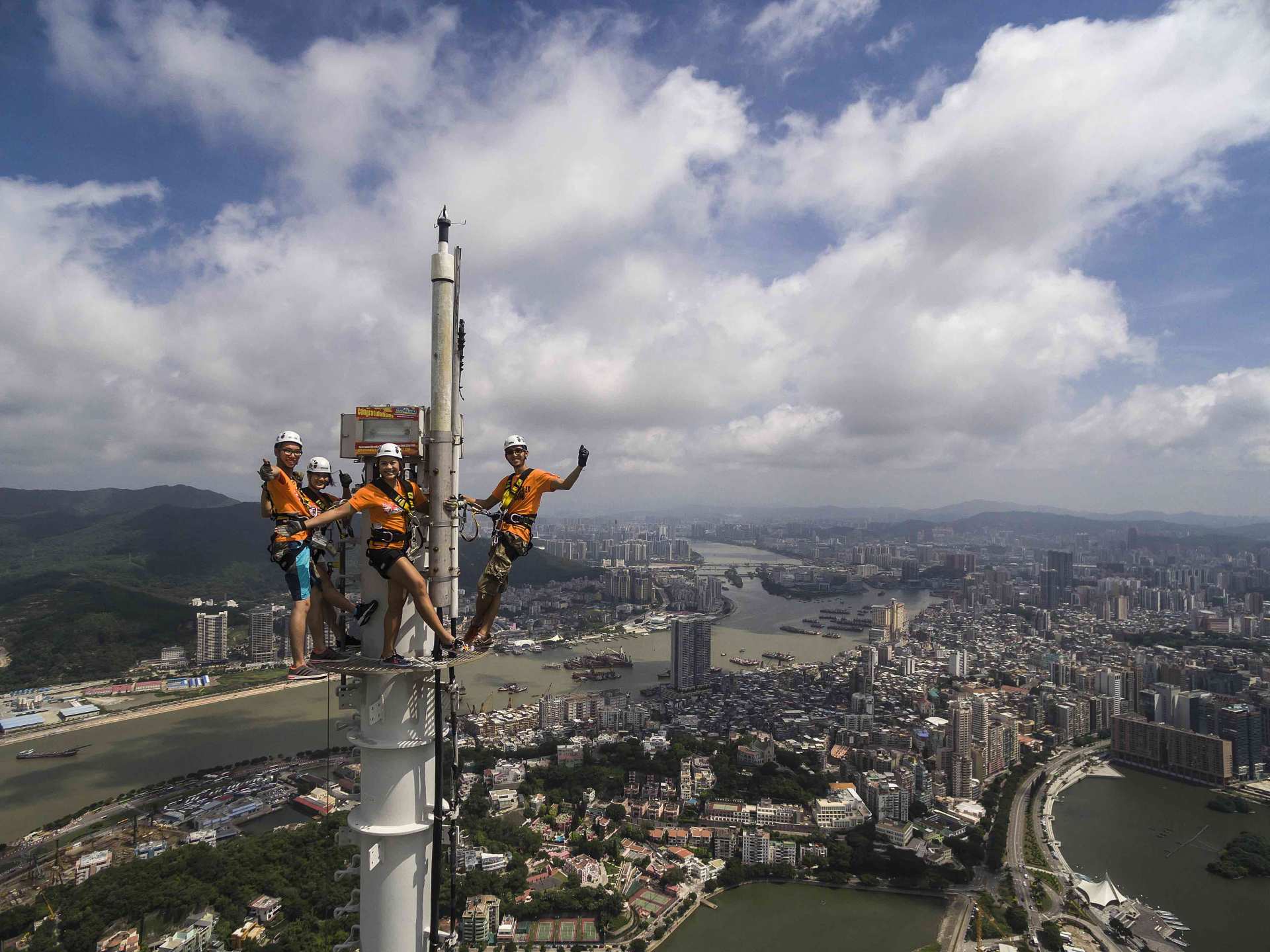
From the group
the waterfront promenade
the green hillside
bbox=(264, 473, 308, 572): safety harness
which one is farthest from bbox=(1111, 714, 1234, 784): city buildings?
the green hillside

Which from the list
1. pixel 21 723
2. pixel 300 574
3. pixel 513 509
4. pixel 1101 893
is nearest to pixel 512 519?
pixel 513 509

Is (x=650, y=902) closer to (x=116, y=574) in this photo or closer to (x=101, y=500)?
(x=116, y=574)

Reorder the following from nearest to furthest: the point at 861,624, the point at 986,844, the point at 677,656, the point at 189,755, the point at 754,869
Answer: the point at 754,869, the point at 986,844, the point at 189,755, the point at 677,656, the point at 861,624

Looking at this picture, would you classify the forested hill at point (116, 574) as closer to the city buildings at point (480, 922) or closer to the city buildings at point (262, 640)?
the city buildings at point (262, 640)

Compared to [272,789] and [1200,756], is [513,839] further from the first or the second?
[1200,756]

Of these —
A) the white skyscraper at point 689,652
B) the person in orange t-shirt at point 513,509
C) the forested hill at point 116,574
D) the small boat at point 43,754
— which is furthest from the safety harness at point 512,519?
the white skyscraper at point 689,652

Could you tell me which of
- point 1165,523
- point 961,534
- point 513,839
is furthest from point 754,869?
point 1165,523
